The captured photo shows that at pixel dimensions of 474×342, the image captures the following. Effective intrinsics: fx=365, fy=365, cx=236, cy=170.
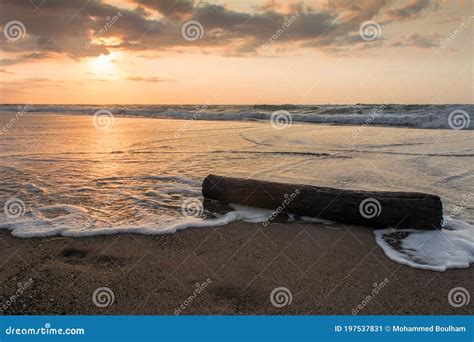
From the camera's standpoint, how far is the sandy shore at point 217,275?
2809mm

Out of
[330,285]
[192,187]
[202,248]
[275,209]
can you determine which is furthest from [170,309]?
[192,187]

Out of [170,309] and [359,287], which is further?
[359,287]

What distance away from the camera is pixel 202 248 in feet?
12.5

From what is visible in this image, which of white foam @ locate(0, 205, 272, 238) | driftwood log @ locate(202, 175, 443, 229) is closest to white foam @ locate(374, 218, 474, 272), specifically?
driftwood log @ locate(202, 175, 443, 229)

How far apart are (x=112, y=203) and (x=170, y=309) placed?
114 inches

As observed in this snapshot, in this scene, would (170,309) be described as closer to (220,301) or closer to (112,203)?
(220,301)

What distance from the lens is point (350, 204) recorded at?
14.5 feet

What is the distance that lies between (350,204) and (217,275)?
1994 millimetres

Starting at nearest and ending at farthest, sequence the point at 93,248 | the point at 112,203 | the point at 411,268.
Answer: the point at 411,268 → the point at 93,248 → the point at 112,203

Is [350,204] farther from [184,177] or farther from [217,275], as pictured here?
[184,177]

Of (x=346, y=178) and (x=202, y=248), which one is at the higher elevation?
(x=346, y=178)

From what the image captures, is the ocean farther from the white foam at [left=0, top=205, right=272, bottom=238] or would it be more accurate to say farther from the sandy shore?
the sandy shore

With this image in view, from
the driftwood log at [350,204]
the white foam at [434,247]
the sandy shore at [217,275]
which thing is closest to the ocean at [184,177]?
the white foam at [434,247]

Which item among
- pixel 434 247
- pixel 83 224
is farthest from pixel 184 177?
pixel 434 247
